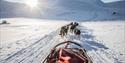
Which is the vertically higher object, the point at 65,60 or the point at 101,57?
the point at 65,60

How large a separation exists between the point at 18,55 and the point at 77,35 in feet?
23.7

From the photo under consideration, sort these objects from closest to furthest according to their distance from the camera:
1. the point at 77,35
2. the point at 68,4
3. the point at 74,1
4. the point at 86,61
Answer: the point at 86,61 < the point at 77,35 < the point at 68,4 < the point at 74,1

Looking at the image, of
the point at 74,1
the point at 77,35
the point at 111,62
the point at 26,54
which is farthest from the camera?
the point at 74,1

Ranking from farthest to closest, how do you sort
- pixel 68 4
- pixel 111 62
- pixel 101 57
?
pixel 68 4, pixel 101 57, pixel 111 62

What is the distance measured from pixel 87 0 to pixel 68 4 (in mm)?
22268

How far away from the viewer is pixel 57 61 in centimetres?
559

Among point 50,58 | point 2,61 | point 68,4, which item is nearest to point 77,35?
point 2,61

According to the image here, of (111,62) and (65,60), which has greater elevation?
(65,60)

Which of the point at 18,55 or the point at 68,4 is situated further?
the point at 68,4

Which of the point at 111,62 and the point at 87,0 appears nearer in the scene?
the point at 111,62

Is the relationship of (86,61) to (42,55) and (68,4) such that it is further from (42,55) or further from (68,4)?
(68,4)

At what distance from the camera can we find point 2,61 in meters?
8.89

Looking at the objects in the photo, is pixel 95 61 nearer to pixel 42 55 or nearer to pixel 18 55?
pixel 42 55

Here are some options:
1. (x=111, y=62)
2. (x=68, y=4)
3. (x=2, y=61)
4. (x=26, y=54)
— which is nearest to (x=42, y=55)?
(x=26, y=54)
